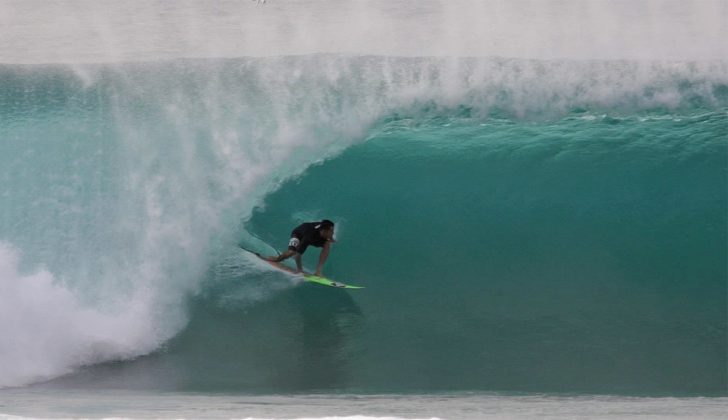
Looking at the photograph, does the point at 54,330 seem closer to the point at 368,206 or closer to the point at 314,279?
the point at 314,279

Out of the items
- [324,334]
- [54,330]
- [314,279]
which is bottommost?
[324,334]

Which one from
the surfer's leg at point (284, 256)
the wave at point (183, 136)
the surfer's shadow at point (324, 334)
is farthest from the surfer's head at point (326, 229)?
the wave at point (183, 136)

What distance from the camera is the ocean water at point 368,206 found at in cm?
802

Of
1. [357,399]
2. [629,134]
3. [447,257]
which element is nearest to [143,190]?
[447,257]

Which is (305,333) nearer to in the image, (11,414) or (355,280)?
(355,280)

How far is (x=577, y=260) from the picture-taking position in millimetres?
9469

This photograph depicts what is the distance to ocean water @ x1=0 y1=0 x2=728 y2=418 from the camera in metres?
8.02

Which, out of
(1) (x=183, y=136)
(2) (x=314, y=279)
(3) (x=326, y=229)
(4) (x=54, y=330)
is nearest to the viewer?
(4) (x=54, y=330)

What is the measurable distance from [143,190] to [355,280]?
2.72m

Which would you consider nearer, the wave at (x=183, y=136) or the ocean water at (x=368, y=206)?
the ocean water at (x=368, y=206)

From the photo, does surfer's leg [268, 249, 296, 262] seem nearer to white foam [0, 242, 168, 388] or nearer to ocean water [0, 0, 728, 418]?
ocean water [0, 0, 728, 418]

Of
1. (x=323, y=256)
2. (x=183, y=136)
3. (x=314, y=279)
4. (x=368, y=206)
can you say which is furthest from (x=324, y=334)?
(x=183, y=136)

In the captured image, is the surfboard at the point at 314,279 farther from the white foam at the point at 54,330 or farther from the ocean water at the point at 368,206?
the white foam at the point at 54,330

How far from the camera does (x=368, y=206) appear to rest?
34.2 ft
